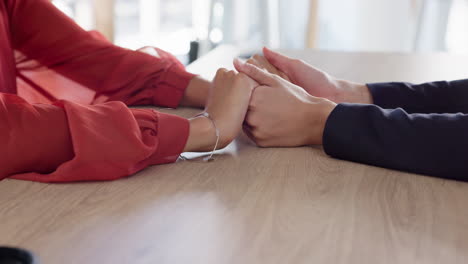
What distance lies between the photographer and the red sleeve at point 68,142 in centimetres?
74

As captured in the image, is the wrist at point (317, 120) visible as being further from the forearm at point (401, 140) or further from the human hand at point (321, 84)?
the human hand at point (321, 84)

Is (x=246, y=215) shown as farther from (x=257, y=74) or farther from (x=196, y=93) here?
(x=196, y=93)

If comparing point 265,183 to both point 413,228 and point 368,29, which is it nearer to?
point 413,228

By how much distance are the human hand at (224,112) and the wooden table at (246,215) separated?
0.13 ft

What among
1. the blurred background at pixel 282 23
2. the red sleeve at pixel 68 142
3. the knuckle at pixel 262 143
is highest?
the red sleeve at pixel 68 142

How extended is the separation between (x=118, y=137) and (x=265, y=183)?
21 centimetres

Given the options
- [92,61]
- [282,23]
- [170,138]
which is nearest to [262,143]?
[170,138]

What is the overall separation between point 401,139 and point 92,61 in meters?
0.68

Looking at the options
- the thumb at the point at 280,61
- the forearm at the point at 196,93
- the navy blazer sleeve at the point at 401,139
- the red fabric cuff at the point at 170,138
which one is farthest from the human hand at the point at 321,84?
the red fabric cuff at the point at 170,138

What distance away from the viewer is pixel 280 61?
1196mm

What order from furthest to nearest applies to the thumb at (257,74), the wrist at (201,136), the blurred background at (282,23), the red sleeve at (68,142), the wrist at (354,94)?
the blurred background at (282,23) → the wrist at (354,94) → the thumb at (257,74) → the wrist at (201,136) → the red sleeve at (68,142)

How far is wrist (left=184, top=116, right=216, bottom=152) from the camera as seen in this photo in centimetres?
88

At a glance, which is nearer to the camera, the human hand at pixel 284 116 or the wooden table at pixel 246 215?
the wooden table at pixel 246 215

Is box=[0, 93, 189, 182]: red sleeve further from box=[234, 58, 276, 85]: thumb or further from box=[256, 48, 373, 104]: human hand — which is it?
box=[256, 48, 373, 104]: human hand
